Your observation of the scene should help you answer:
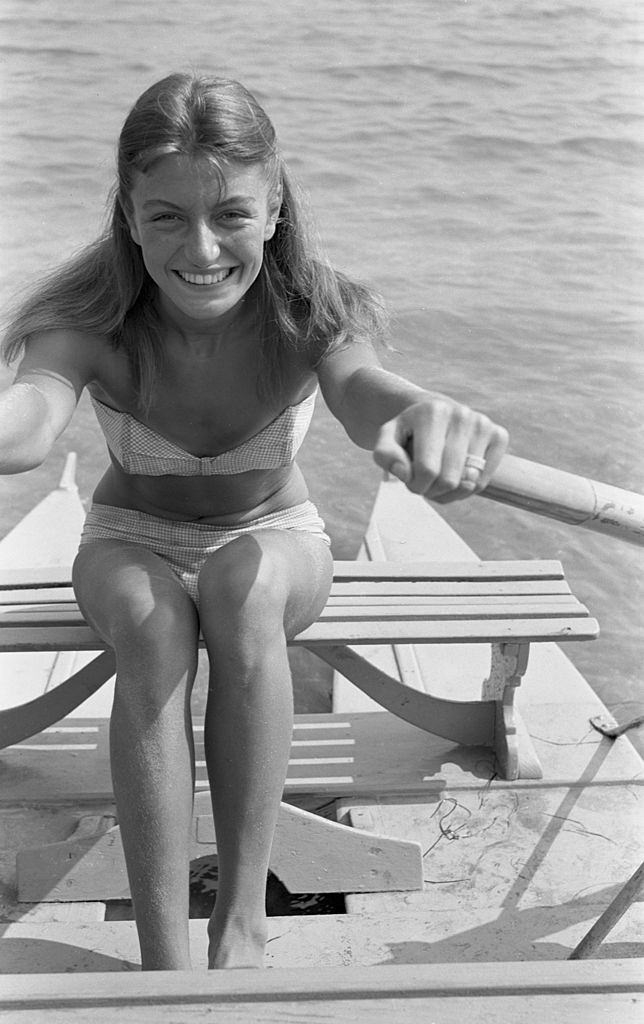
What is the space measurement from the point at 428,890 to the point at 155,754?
821 mm

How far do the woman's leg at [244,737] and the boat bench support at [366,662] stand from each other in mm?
479

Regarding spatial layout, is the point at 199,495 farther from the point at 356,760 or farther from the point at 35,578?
the point at 356,760

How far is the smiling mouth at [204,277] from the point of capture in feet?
6.31

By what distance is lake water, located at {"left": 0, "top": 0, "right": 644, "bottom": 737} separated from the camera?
201 inches

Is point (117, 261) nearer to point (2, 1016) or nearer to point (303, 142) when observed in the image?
point (2, 1016)

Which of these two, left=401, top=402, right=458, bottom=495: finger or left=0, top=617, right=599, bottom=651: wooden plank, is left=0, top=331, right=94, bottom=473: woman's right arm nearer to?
left=0, top=617, right=599, bottom=651: wooden plank

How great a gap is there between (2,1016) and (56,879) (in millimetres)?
995

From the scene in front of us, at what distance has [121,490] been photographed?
88.4 inches

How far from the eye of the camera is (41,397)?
190cm

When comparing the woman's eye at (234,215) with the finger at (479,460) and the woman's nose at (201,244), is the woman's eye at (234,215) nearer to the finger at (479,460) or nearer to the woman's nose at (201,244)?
the woman's nose at (201,244)

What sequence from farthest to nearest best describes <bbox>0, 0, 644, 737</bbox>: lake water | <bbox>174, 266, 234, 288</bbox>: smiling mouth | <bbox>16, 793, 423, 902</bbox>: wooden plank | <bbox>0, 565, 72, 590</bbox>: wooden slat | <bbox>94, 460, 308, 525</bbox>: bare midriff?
1. <bbox>0, 0, 644, 737</bbox>: lake water
2. <bbox>0, 565, 72, 590</bbox>: wooden slat
3. <bbox>16, 793, 423, 902</bbox>: wooden plank
4. <bbox>94, 460, 308, 525</bbox>: bare midriff
5. <bbox>174, 266, 234, 288</bbox>: smiling mouth

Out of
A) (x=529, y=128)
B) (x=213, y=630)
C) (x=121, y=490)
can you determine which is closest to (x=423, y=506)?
(x=121, y=490)

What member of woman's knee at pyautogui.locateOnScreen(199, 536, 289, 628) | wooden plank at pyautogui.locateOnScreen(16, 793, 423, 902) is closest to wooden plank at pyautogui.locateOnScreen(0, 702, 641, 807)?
wooden plank at pyautogui.locateOnScreen(16, 793, 423, 902)

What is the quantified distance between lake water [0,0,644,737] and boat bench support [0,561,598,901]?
94 cm
